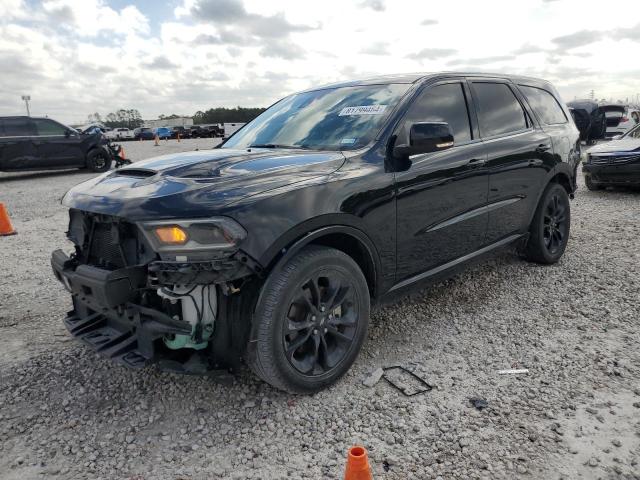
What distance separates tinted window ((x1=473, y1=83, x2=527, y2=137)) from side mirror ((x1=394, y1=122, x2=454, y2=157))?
1.02 metres

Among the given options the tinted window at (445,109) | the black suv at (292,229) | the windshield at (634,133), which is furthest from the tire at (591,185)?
the tinted window at (445,109)

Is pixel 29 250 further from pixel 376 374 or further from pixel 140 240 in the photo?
pixel 376 374

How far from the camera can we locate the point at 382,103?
11.2 ft

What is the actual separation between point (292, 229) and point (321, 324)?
623 millimetres

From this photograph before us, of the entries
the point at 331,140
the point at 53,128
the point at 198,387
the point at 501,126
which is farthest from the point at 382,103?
the point at 53,128

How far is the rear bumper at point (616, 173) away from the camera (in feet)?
28.5

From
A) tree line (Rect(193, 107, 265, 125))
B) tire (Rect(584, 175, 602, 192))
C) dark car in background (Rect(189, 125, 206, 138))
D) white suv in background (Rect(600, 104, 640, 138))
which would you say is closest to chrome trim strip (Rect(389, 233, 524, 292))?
tire (Rect(584, 175, 602, 192))

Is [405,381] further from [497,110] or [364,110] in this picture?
[497,110]

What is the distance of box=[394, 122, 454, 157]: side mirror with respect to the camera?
10.1ft

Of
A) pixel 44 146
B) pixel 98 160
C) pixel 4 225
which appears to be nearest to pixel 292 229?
pixel 4 225

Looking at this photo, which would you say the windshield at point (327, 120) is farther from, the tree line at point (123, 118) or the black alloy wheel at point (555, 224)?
the tree line at point (123, 118)

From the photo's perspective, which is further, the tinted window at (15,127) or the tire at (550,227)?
the tinted window at (15,127)

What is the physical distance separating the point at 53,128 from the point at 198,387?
13402 mm

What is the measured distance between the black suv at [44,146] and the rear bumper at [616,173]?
1297cm
